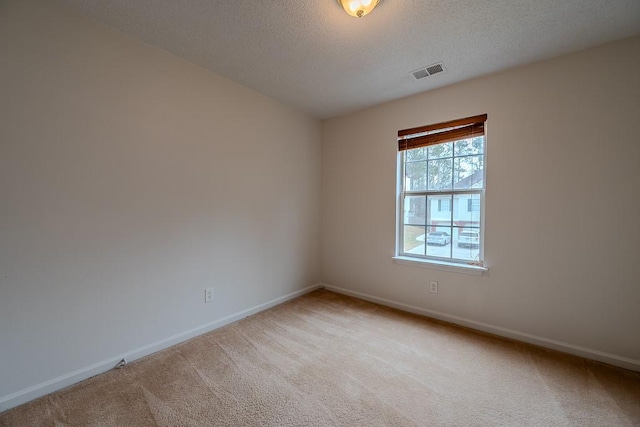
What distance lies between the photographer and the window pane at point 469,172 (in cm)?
Result: 252

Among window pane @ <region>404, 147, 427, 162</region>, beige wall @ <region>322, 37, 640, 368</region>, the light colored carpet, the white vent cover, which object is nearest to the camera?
the light colored carpet

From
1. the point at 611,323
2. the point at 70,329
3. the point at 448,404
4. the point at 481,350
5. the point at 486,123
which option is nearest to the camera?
the point at 448,404

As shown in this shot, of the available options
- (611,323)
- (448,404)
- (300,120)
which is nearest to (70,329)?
(448,404)

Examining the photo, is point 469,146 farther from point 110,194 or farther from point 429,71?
point 110,194

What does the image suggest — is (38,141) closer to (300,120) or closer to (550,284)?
(300,120)

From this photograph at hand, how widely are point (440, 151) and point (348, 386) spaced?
2.37 metres

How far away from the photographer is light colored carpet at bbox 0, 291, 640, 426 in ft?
4.68

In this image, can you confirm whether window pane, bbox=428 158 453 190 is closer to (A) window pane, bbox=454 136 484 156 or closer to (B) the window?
(B) the window

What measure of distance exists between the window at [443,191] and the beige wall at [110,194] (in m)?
1.70

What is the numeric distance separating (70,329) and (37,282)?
37 cm

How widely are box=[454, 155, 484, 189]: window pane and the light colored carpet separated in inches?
56.4

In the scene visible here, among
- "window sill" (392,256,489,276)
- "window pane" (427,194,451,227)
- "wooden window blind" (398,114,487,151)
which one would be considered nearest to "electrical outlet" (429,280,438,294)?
"window sill" (392,256,489,276)

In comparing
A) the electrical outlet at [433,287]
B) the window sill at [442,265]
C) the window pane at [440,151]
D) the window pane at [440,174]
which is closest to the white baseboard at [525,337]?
the electrical outlet at [433,287]

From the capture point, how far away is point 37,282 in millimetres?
1564
